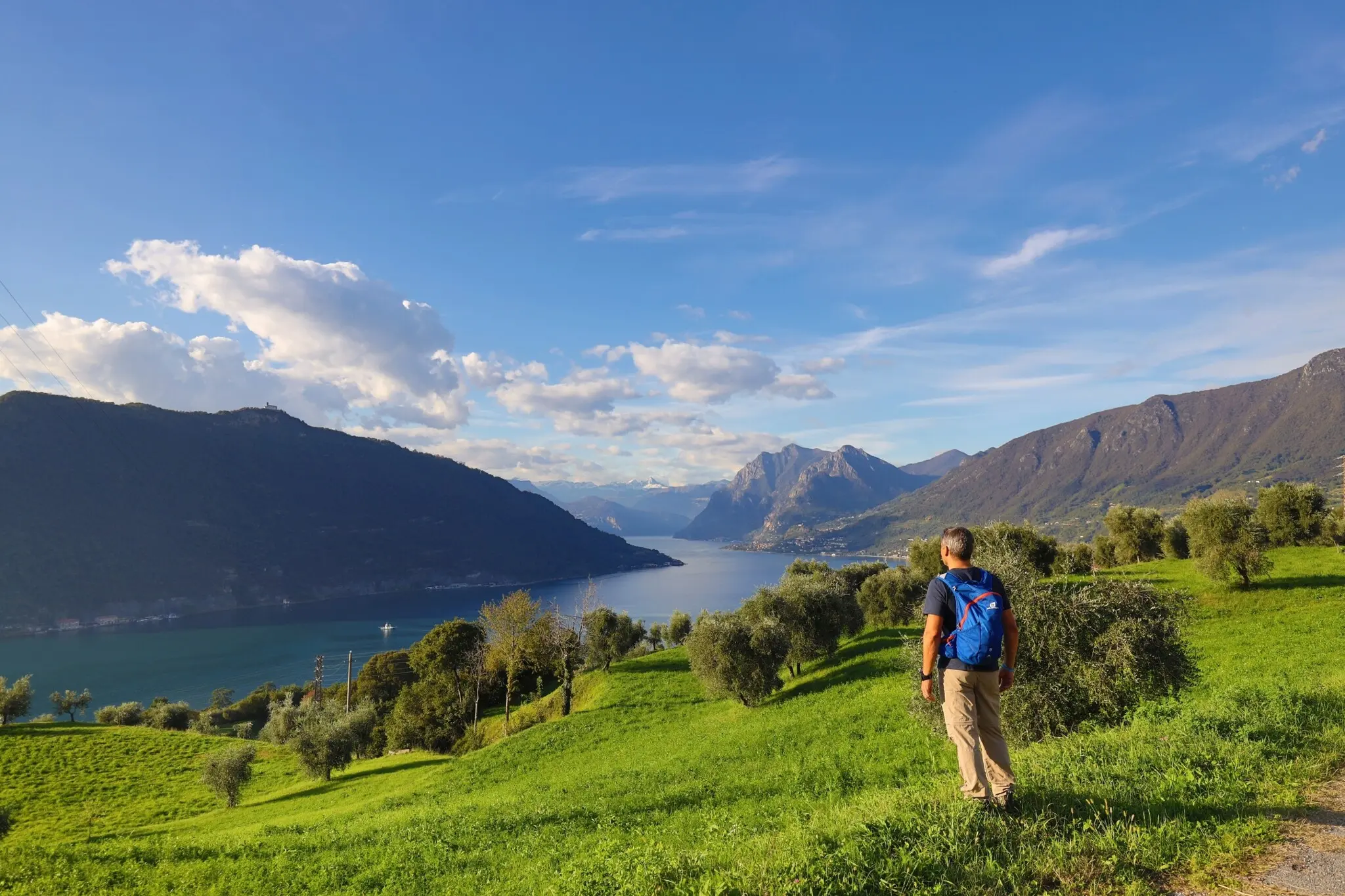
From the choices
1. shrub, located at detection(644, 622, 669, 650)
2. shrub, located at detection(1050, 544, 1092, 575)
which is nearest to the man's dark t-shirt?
shrub, located at detection(1050, 544, 1092, 575)

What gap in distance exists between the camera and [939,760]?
16406mm

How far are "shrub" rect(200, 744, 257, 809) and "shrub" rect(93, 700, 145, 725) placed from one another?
6039 cm

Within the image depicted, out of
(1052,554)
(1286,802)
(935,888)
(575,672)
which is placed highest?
(935,888)

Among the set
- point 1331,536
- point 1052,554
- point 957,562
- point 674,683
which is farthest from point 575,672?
point 1331,536

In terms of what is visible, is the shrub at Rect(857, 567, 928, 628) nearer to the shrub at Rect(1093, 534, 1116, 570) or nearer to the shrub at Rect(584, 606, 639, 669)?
the shrub at Rect(1093, 534, 1116, 570)

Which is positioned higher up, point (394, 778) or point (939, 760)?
point (939, 760)

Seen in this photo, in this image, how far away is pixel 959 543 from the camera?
744 cm

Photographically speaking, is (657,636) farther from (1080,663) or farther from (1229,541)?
(1080,663)

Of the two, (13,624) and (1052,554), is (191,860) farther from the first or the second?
(13,624)

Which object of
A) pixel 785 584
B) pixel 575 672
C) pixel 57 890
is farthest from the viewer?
pixel 575 672

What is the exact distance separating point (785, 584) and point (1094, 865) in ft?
146

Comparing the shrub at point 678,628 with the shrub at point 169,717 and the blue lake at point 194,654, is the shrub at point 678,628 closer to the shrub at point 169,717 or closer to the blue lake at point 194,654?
the blue lake at point 194,654

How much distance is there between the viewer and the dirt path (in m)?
5.23

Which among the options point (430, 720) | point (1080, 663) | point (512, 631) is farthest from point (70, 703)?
point (1080, 663)
